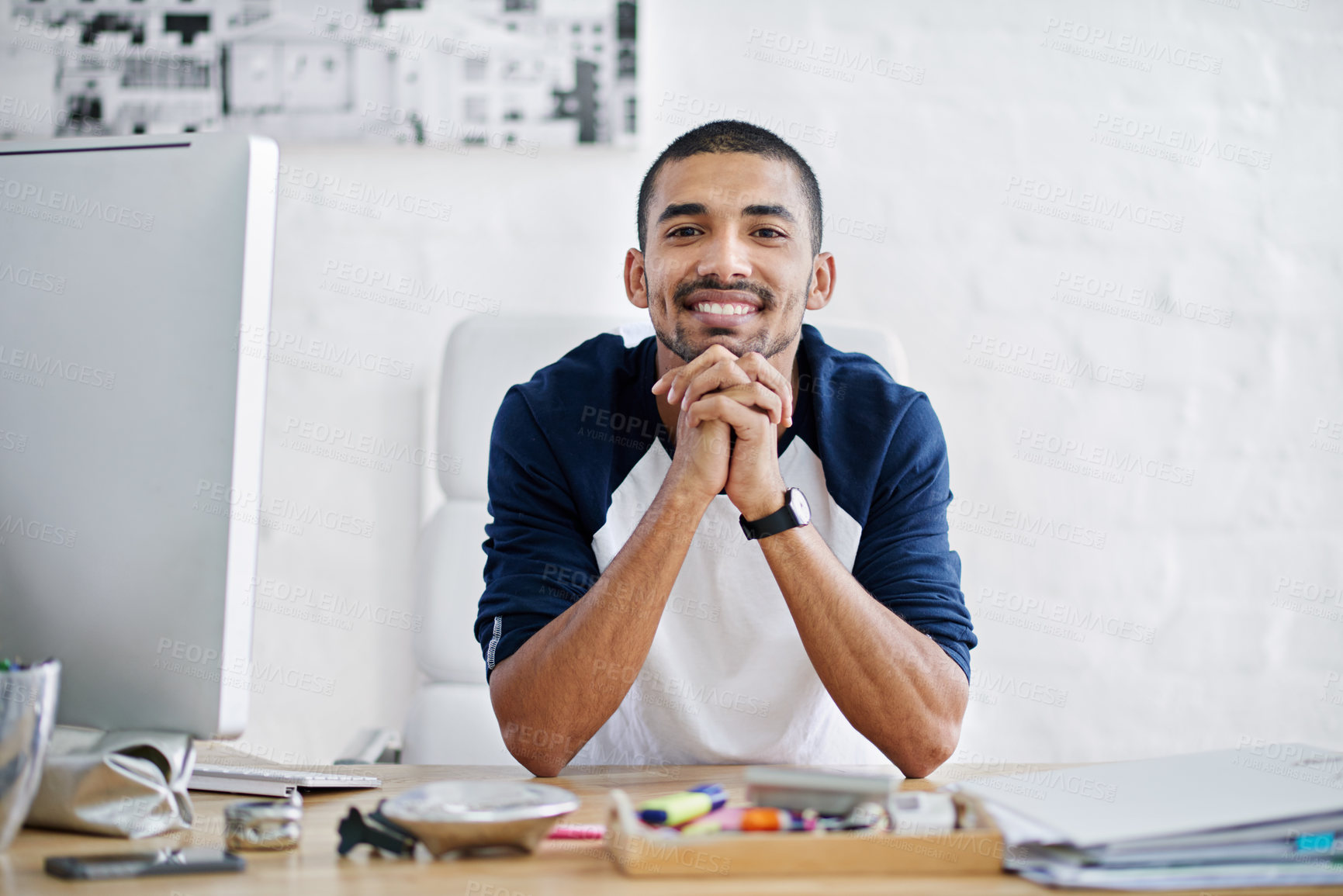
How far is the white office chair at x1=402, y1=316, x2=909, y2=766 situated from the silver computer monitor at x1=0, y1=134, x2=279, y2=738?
84 centimetres

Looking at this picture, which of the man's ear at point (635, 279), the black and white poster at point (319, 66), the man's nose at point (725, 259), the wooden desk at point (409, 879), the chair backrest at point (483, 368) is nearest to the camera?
the wooden desk at point (409, 879)

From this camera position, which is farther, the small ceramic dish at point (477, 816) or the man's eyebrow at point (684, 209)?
the man's eyebrow at point (684, 209)

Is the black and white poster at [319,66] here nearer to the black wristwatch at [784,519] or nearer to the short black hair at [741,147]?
the short black hair at [741,147]

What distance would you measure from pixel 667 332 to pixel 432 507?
0.81 meters

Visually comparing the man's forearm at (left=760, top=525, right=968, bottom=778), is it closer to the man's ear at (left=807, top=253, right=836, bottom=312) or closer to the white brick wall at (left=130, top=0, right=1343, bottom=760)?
the man's ear at (left=807, top=253, right=836, bottom=312)

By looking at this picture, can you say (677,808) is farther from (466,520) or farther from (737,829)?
(466,520)

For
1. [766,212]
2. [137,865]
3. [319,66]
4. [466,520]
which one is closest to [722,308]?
[766,212]

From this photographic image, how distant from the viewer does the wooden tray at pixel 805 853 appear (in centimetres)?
64

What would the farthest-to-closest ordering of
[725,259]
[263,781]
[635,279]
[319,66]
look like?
[319,66]
[635,279]
[725,259]
[263,781]

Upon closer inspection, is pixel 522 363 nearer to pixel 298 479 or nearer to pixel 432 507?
pixel 432 507

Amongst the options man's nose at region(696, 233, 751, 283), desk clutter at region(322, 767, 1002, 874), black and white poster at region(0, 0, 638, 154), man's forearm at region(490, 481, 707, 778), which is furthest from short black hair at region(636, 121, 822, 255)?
desk clutter at region(322, 767, 1002, 874)

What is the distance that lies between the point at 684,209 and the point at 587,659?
1.93 feet

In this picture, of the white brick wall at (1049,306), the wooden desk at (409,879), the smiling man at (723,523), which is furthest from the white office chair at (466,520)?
the wooden desk at (409,879)

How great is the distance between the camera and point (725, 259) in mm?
1312
